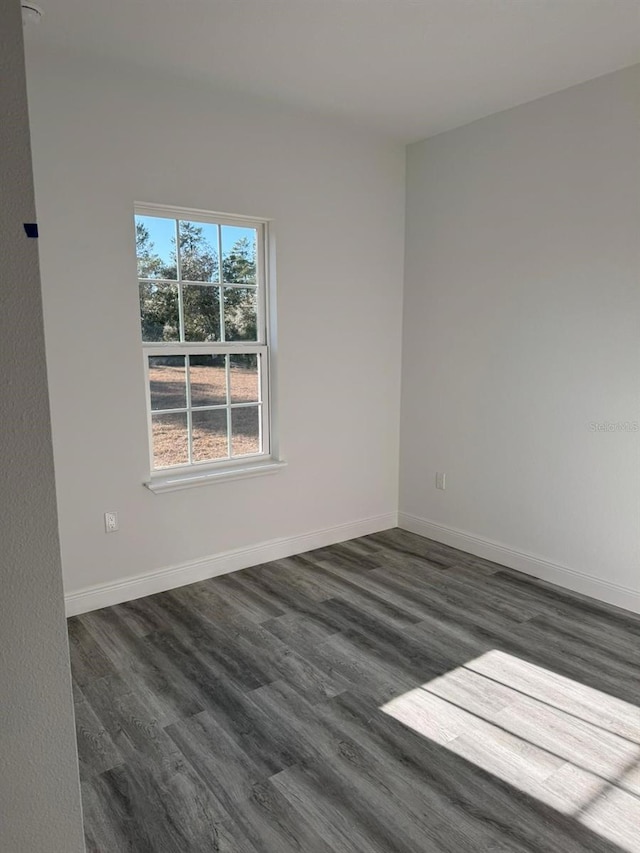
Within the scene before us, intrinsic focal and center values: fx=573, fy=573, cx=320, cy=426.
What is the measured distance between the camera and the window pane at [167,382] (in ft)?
10.6

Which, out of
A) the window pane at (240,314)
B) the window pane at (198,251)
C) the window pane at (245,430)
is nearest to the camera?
the window pane at (198,251)

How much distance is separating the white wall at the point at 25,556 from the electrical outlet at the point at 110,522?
2.12 meters

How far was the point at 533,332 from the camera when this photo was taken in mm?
3428

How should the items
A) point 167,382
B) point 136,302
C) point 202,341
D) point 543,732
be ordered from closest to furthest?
point 543,732 → point 136,302 → point 167,382 → point 202,341

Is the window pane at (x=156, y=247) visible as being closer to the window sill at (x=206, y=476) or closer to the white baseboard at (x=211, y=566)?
the window sill at (x=206, y=476)

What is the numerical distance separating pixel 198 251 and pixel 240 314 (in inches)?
17.5

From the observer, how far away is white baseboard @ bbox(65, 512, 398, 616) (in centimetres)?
310

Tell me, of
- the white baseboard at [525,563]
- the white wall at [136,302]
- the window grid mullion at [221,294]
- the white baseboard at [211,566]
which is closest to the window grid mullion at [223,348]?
the window grid mullion at [221,294]

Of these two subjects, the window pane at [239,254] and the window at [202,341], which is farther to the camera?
the window pane at [239,254]

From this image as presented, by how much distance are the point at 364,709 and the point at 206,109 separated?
3.09 metres

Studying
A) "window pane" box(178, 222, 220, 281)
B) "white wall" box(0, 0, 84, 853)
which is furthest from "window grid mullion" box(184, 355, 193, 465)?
"white wall" box(0, 0, 84, 853)

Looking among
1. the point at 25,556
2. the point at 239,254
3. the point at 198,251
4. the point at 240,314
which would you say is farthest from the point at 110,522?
the point at 25,556

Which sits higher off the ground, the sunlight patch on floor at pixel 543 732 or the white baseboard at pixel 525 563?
the white baseboard at pixel 525 563

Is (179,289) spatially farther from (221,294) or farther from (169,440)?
(169,440)
